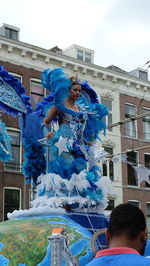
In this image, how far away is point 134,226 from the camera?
2752mm

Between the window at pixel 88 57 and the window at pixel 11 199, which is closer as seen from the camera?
the window at pixel 11 199

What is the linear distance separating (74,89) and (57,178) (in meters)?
1.78

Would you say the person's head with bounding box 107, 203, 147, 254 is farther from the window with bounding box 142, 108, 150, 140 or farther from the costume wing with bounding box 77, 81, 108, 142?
the window with bounding box 142, 108, 150, 140

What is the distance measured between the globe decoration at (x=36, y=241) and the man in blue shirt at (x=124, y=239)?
12.8 feet

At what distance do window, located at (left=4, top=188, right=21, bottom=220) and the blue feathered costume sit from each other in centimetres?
1371

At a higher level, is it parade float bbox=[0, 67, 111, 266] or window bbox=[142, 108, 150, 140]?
window bbox=[142, 108, 150, 140]

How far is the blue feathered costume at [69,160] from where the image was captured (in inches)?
333

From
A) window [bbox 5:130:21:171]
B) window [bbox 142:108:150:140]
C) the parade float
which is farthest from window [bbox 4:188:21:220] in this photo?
the parade float

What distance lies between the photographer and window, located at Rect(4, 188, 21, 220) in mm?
22578

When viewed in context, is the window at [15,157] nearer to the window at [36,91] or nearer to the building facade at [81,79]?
the building facade at [81,79]

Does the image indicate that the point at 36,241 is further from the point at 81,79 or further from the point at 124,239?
the point at 81,79

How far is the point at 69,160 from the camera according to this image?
8773 mm

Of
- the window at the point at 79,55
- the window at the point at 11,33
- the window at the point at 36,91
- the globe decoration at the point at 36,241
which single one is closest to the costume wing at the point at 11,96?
the globe decoration at the point at 36,241

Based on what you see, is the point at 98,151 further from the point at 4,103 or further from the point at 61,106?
the point at 4,103
